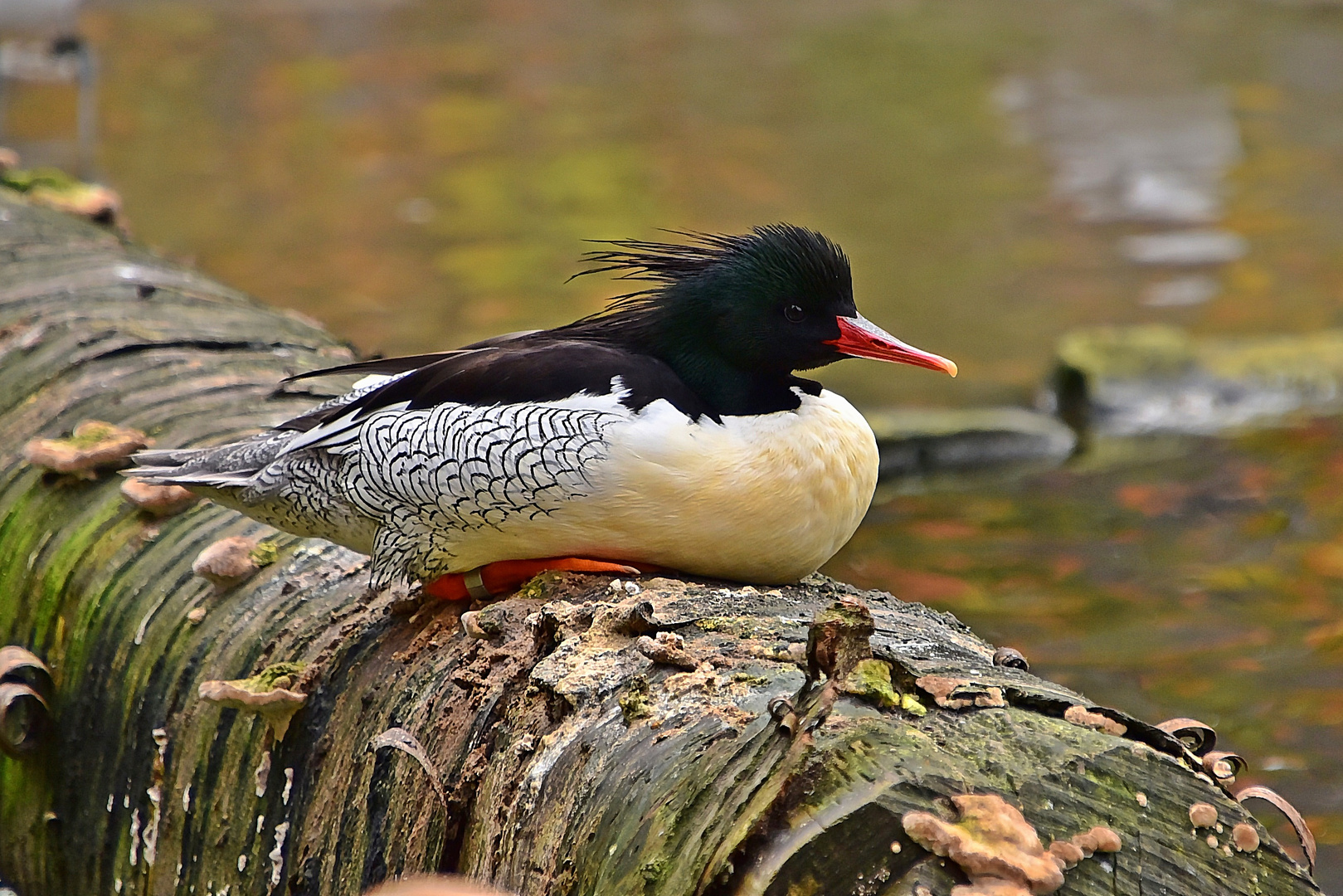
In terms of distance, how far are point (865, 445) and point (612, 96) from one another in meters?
11.9

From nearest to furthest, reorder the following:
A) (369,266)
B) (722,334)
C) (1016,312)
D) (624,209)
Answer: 1. (722,334)
2. (1016,312)
3. (369,266)
4. (624,209)

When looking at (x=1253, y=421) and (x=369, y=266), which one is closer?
(x=1253, y=421)

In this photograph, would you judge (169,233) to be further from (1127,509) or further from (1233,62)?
(1233,62)

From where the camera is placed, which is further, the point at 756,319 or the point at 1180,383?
the point at 1180,383

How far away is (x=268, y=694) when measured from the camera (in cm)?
241

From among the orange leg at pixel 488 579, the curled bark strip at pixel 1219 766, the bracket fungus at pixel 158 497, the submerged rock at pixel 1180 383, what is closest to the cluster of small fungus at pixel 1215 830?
the curled bark strip at pixel 1219 766

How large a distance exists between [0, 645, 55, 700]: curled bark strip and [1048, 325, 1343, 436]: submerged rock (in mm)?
5556

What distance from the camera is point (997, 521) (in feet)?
21.1

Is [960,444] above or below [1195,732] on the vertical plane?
above

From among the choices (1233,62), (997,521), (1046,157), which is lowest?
(997,521)

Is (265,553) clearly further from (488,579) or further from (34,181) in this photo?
(34,181)

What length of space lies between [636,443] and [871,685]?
0.70 metres

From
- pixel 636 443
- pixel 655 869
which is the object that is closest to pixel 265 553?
pixel 636 443

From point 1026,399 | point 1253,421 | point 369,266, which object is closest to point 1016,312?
point 1026,399
